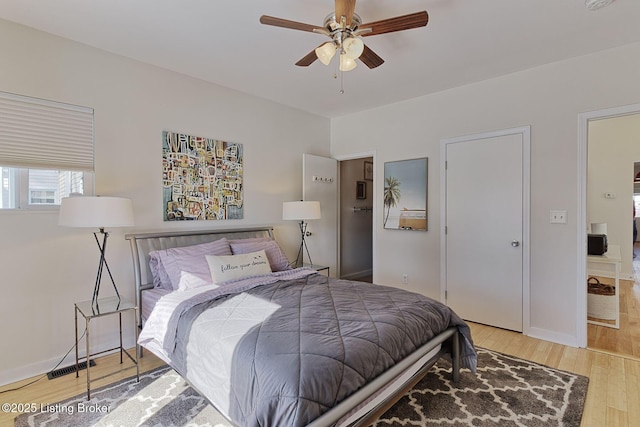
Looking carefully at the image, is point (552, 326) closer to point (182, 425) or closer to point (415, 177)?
point (415, 177)

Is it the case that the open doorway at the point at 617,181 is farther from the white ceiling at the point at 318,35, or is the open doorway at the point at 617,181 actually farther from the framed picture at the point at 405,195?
the white ceiling at the point at 318,35

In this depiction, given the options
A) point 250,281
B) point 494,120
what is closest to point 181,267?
point 250,281

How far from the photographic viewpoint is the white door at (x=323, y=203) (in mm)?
4359

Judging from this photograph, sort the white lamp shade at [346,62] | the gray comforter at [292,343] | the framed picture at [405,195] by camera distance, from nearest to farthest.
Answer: the gray comforter at [292,343]
the white lamp shade at [346,62]
the framed picture at [405,195]

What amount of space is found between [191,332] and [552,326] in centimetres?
326

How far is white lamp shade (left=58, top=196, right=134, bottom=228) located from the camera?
7.18 feet

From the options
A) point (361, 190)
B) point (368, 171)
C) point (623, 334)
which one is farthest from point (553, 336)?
point (368, 171)

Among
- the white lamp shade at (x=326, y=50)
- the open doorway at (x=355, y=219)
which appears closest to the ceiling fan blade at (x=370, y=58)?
the white lamp shade at (x=326, y=50)

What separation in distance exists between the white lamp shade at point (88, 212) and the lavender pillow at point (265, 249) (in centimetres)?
114

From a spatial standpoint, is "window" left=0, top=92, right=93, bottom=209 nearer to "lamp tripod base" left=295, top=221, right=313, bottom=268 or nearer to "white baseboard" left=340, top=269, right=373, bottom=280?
"lamp tripod base" left=295, top=221, right=313, bottom=268

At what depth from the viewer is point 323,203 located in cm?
457

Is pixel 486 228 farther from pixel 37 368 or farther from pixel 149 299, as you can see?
pixel 37 368

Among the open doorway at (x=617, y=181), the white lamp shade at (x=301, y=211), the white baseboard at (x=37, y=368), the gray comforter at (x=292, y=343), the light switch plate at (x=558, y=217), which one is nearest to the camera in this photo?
the gray comforter at (x=292, y=343)

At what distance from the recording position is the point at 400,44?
2629mm
